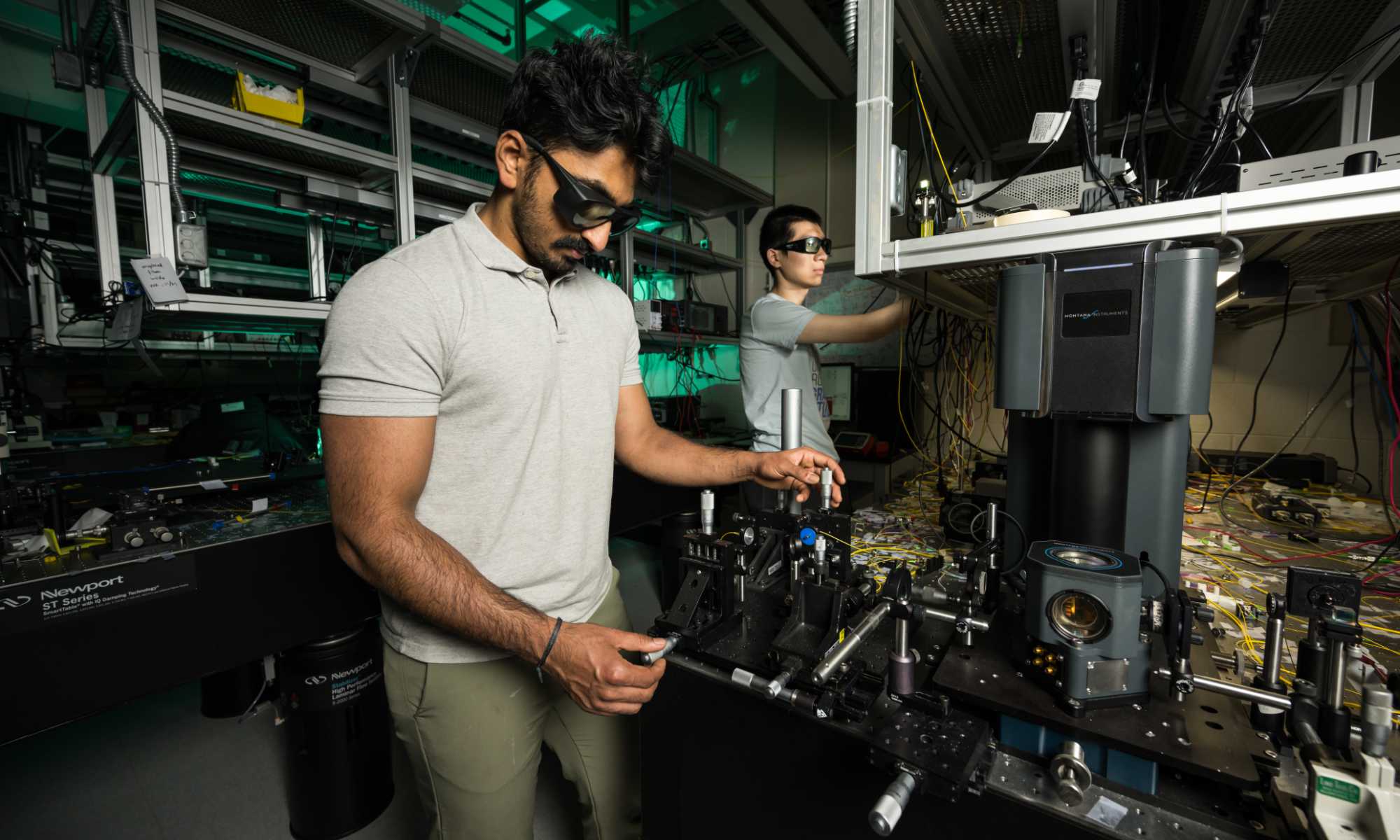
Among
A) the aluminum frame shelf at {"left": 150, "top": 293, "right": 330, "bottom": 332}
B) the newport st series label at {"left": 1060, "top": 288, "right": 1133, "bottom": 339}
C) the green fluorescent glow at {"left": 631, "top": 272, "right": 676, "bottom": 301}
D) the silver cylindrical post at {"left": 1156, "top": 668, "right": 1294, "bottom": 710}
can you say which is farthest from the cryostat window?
the green fluorescent glow at {"left": 631, "top": 272, "right": 676, "bottom": 301}

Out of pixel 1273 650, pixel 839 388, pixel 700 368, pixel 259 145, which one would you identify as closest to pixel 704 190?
pixel 700 368

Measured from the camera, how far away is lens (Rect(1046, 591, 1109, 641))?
25.1 inches

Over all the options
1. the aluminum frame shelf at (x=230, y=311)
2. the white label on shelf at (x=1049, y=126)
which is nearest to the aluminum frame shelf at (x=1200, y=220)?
the white label on shelf at (x=1049, y=126)

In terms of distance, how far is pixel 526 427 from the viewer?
932 mm

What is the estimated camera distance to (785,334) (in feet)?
5.86

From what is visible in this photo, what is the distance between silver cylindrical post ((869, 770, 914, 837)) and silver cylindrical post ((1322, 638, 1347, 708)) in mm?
438

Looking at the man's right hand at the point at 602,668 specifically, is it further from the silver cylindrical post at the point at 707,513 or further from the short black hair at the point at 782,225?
the short black hair at the point at 782,225

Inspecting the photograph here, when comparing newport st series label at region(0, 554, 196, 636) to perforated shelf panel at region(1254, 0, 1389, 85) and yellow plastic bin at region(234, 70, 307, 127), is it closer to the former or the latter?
yellow plastic bin at region(234, 70, 307, 127)

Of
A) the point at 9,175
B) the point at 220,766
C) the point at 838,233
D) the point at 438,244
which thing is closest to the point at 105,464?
the point at 220,766

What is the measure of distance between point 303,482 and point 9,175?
2885mm

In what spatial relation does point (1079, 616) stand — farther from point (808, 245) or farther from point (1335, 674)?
point (808, 245)

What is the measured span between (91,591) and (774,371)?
70.0 inches

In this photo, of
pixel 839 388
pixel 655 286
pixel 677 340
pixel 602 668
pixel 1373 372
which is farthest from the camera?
pixel 655 286

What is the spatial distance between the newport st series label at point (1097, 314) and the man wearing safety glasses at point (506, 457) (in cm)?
43
